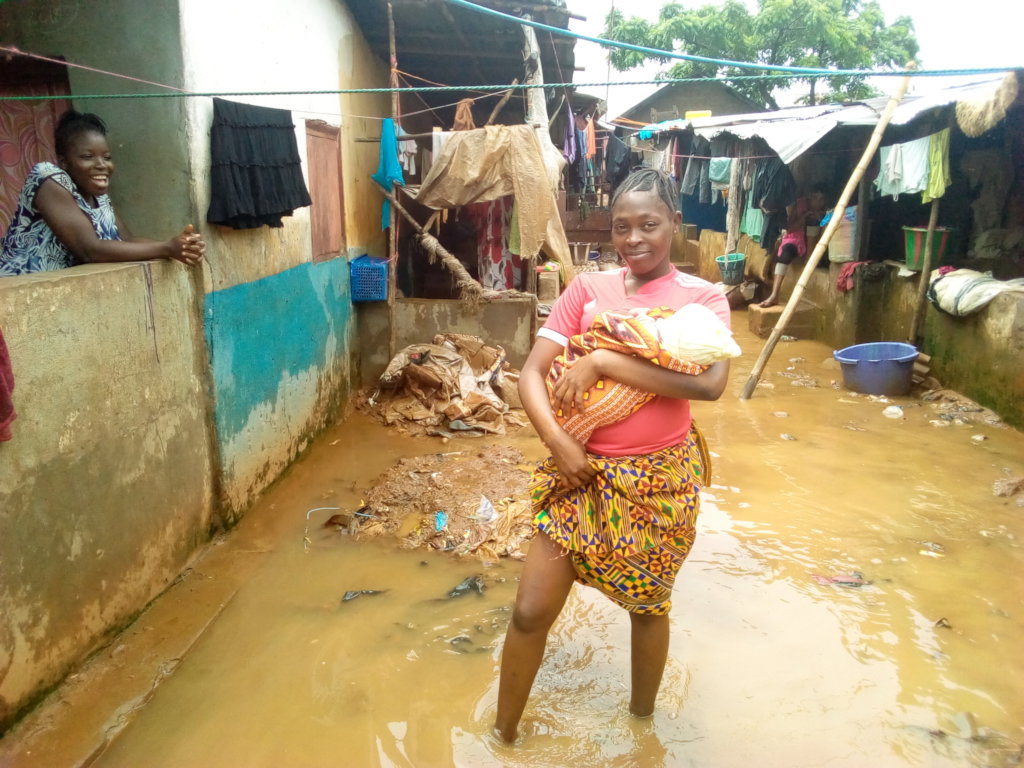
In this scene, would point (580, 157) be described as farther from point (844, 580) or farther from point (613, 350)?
point (613, 350)

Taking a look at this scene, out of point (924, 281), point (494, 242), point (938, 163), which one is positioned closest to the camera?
point (938, 163)

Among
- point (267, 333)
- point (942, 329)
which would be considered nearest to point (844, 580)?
point (267, 333)

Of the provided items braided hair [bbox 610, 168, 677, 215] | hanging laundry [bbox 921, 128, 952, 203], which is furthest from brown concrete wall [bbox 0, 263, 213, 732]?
hanging laundry [bbox 921, 128, 952, 203]

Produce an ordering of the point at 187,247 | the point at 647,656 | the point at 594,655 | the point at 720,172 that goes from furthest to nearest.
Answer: the point at 720,172 < the point at 187,247 < the point at 594,655 < the point at 647,656

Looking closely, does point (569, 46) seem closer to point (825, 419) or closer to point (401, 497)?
point (825, 419)

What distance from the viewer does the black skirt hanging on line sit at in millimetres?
3783

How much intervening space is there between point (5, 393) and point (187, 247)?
4.26ft

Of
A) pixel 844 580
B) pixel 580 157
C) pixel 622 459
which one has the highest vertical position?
pixel 580 157

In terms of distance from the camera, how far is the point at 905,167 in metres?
7.61

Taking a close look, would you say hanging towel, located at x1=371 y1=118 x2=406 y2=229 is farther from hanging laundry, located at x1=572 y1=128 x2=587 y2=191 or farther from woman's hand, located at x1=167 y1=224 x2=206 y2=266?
hanging laundry, located at x1=572 y1=128 x2=587 y2=191

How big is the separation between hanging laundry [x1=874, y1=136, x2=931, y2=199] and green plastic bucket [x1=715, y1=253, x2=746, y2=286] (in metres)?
4.23

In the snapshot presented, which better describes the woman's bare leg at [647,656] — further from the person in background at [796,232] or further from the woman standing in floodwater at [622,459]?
the person in background at [796,232]

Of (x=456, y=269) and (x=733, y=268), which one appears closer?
(x=456, y=269)

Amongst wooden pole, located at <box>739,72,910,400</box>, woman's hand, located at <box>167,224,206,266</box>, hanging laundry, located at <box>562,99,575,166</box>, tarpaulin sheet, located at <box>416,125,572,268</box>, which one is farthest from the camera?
hanging laundry, located at <box>562,99,575,166</box>
